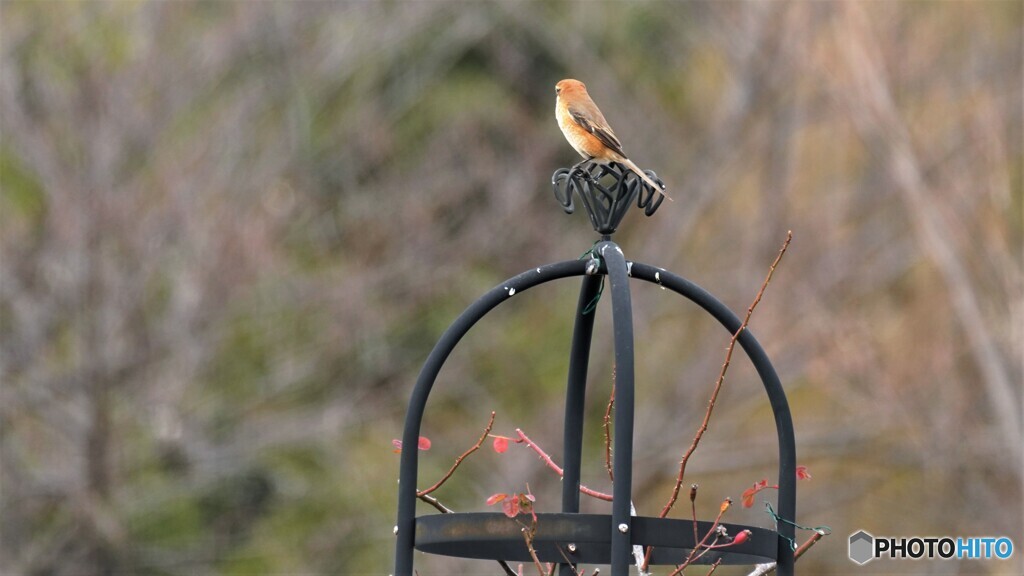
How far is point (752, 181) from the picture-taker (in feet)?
47.2

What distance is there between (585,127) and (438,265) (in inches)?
320

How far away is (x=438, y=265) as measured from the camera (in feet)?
41.1

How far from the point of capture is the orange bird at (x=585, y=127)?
4.36m

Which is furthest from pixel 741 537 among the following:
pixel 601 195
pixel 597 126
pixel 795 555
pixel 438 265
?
pixel 438 265

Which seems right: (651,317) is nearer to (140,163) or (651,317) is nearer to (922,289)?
(922,289)

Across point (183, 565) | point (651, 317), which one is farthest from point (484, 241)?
point (183, 565)

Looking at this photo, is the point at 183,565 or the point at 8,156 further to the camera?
the point at 8,156

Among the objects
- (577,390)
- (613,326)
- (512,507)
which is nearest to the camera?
(512,507)

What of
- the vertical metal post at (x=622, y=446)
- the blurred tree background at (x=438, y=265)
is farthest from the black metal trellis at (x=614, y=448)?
the blurred tree background at (x=438, y=265)

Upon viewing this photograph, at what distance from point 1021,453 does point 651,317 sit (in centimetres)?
340

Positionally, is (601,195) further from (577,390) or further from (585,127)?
(585,127)

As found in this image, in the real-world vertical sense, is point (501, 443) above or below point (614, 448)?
above

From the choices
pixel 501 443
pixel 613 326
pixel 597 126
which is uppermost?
pixel 597 126

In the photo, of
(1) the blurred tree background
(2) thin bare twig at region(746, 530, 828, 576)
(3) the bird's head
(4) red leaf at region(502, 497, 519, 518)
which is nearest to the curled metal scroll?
(4) red leaf at region(502, 497, 519, 518)
